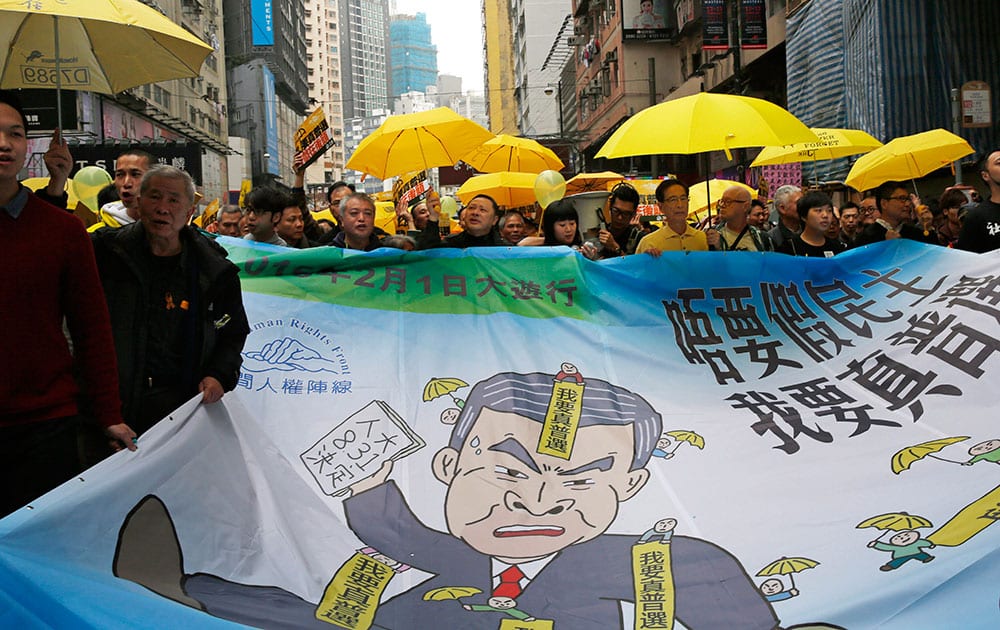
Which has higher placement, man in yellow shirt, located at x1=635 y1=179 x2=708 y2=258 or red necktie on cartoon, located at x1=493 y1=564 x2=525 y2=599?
man in yellow shirt, located at x1=635 y1=179 x2=708 y2=258

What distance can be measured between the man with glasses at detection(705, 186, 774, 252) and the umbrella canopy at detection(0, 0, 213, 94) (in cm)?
355

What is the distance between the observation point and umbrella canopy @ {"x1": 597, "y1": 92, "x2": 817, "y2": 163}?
5844mm

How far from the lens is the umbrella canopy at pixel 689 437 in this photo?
168 inches

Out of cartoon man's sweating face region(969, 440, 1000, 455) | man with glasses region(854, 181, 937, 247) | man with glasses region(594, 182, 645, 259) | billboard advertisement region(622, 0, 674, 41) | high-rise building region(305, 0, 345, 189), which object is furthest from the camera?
high-rise building region(305, 0, 345, 189)

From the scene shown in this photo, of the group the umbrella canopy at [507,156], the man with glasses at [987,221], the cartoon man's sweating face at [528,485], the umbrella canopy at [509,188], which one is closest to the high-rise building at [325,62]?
the umbrella canopy at [507,156]

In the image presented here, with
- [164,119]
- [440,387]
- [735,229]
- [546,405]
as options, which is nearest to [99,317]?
[440,387]

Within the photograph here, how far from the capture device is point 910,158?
964 cm

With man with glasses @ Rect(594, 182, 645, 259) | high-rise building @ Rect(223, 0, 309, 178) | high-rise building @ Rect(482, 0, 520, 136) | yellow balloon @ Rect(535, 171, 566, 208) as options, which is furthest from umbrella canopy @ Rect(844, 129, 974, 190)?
high-rise building @ Rect(482, 0, 520, 136)

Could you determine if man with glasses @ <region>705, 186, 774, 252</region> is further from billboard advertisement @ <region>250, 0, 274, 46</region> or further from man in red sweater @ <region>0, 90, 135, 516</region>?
billboard advertisement @ <region>250, 0, 274, 46</region>

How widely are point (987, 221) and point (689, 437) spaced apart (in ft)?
10.2

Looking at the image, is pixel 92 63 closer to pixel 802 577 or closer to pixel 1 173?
pixel 1 173

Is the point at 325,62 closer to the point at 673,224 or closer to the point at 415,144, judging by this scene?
the point at 415,144

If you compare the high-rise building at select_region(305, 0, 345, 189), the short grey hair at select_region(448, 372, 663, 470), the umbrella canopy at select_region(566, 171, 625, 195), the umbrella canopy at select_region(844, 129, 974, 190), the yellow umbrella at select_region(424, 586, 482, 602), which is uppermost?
the high-rise building at select_region(305, 0, 345, 189)

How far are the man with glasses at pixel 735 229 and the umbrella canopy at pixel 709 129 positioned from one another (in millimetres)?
592
